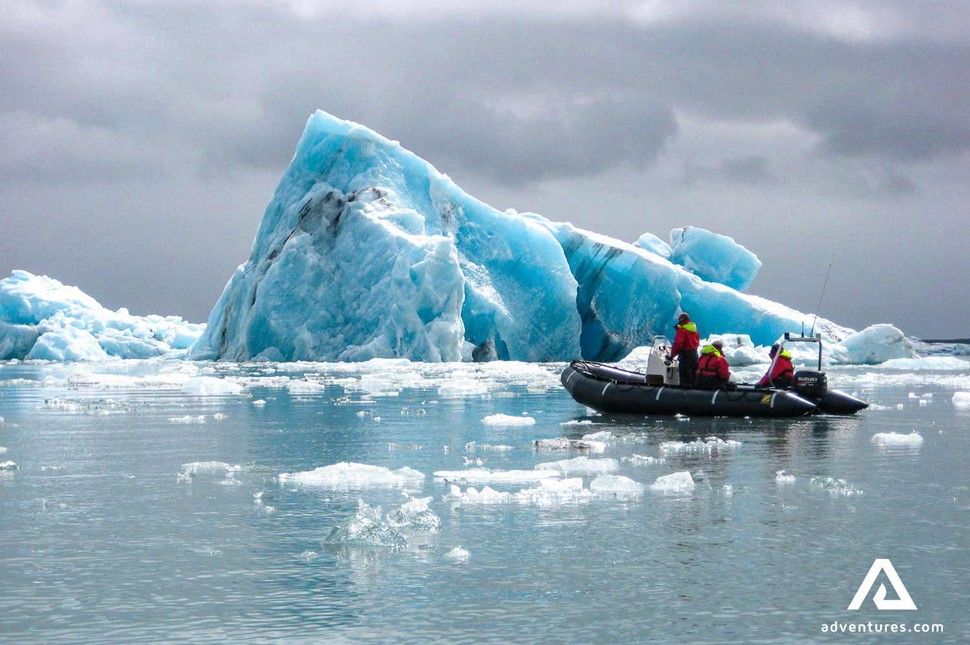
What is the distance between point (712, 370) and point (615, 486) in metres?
6.91

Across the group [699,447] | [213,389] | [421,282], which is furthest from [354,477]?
[421,282]

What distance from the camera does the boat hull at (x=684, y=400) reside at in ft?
44.0

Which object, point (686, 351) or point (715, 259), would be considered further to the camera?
point (715, 259)

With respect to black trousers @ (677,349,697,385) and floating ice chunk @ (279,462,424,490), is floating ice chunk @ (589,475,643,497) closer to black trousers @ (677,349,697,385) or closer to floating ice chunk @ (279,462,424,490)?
floating ice chunk @ (279,462,424,490)

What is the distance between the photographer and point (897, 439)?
10.7 metres

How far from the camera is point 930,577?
493cm

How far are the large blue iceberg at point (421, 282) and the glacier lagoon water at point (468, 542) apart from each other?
64.3ft

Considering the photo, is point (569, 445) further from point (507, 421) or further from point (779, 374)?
point (779, 374)

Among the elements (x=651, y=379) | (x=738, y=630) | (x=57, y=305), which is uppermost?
(x=57, y=305)

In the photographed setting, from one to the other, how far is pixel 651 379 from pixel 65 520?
30.5 feet

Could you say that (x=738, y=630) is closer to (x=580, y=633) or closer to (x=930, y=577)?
(x=580, y=633)

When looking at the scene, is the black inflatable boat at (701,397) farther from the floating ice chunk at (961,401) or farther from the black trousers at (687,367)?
the floating ice chunk at (961,401)

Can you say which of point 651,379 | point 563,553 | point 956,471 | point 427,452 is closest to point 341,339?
point 651,379

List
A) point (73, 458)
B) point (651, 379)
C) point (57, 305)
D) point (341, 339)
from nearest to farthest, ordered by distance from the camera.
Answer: point (73, 458) < point (651, 379) < point (341, 339) < point (57, 305)
